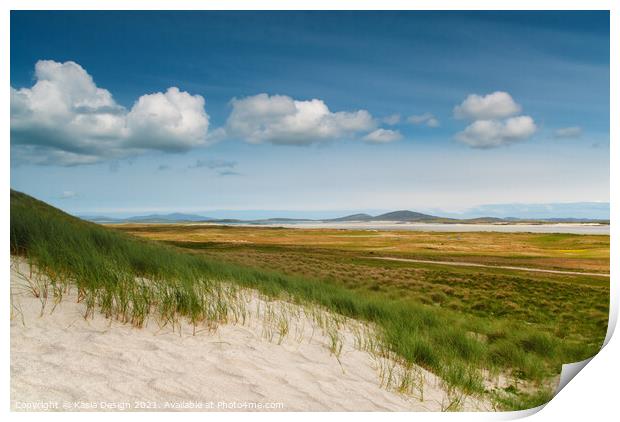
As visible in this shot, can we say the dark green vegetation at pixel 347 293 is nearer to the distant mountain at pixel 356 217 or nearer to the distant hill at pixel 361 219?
the distant hill at pixel 361 219

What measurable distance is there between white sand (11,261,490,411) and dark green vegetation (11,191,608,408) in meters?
0.19

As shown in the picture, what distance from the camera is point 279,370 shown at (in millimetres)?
2666

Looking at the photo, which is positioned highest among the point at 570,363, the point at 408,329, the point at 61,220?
the point at 61,220

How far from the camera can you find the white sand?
235 centimetres

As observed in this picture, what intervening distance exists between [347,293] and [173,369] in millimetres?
2151

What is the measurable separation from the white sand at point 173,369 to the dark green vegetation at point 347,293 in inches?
7.5

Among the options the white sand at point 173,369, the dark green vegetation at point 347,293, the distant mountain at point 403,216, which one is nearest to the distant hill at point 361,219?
the distant mountain at point 403,216

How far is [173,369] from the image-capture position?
2.45 meters

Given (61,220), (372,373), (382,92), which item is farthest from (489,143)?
(61,220)

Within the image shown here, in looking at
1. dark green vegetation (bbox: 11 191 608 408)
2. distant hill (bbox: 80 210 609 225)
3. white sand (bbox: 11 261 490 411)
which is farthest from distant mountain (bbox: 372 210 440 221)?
white sand (bbox: 11 261 490 411)

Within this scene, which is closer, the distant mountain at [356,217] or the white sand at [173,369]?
the white sand at [173,369]

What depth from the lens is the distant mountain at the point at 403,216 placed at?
13.7 ft
